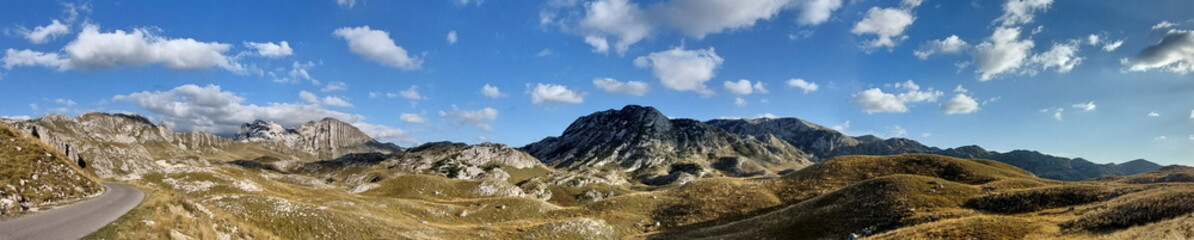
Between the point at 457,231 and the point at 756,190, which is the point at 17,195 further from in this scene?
the point at 756,190

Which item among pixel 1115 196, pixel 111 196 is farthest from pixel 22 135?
pixel 1115 196

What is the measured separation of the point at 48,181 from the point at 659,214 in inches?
2316

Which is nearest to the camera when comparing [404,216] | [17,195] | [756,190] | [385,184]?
[17,195]

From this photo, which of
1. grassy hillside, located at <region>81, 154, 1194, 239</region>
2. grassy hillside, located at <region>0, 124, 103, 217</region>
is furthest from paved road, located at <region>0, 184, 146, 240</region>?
grassy hillside, located at <region>0, 124, 103, 217</region>

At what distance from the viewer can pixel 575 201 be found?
6486 inches

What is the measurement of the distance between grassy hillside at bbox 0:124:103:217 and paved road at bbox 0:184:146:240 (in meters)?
1.30

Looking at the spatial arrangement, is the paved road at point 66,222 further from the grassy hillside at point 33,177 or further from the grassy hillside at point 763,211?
the grassy hillside at point 33,177

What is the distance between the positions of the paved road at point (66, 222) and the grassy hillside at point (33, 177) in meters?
1.30

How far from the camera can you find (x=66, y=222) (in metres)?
20.7

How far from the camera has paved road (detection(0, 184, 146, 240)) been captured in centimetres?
1830

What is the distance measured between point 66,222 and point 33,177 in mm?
11899

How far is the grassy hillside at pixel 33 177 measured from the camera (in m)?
24.3

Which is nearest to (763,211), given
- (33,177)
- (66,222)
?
(66,222)

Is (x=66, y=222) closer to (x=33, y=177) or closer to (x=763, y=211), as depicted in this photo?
(x=33, y=177)
